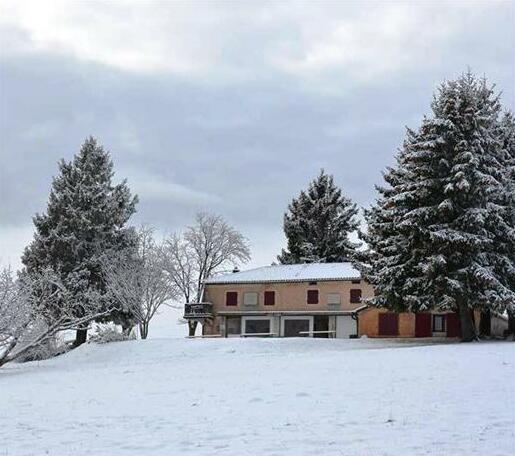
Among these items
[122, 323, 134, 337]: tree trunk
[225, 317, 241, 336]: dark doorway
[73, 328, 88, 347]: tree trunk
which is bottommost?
[73, 328, 88, 347]: tree trunk

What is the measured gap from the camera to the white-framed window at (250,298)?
62.8m

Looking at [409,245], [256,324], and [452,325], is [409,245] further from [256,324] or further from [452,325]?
[256,324]

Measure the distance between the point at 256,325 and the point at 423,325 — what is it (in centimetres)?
1598

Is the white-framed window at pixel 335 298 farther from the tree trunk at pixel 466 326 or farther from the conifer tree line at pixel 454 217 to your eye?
the tree trunk at pixel 466 326

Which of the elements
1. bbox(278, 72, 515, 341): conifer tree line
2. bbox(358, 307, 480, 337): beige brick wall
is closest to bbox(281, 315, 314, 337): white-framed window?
bbox(358, 307, 480, 337): beige brick wall

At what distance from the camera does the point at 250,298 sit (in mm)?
62938

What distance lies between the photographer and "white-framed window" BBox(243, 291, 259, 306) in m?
62.8

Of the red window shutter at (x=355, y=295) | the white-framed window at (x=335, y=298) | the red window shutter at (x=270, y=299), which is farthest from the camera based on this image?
the red window shutter at (x=270, y=299)

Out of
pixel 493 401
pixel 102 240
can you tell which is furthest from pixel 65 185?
pixel 493 401

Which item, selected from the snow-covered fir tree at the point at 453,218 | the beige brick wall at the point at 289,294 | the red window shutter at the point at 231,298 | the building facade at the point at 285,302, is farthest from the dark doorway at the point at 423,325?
the red window shutter at the point at 231,298

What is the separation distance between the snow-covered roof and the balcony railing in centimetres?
261

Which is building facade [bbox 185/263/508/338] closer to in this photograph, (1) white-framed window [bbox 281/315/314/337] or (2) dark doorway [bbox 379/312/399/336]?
(1) white-framed window [bbox 281/315/314/337]

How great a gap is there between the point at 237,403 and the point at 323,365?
8.82m

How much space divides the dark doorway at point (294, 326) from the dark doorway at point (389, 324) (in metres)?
9.99
